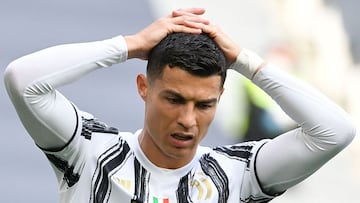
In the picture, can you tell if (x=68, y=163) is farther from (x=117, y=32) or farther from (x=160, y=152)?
(x=117, y=32)

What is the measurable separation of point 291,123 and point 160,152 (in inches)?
70.2

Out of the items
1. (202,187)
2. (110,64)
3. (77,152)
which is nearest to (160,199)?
(202,187)

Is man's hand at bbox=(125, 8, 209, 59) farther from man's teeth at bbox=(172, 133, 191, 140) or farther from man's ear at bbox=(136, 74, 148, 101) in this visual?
man's teeth at bbox=(172, 133, 191, 140)

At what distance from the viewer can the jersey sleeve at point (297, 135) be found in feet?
11.0

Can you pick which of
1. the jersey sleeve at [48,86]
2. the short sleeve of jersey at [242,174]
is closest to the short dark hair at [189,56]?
the jersey sleeve at [48,86]

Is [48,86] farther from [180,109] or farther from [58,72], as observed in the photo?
[180,109]

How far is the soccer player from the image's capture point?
3.21m

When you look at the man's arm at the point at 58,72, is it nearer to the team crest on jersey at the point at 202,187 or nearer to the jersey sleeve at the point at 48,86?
the jersey sleeve at the point at 48,86

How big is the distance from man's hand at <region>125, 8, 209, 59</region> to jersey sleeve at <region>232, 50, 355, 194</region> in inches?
6.9

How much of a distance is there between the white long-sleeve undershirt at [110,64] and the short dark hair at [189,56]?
0.30ft

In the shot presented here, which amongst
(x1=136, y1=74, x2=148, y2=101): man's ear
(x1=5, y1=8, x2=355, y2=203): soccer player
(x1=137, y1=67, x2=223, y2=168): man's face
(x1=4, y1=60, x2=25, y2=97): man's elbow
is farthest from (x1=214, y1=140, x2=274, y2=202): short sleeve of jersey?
(x1=4, y1=60, x2=25, y2=97): man's elbow

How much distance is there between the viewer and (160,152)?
332 cm

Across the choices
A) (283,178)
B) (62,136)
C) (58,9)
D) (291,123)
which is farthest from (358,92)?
(62,136)

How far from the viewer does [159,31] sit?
10.8ft
